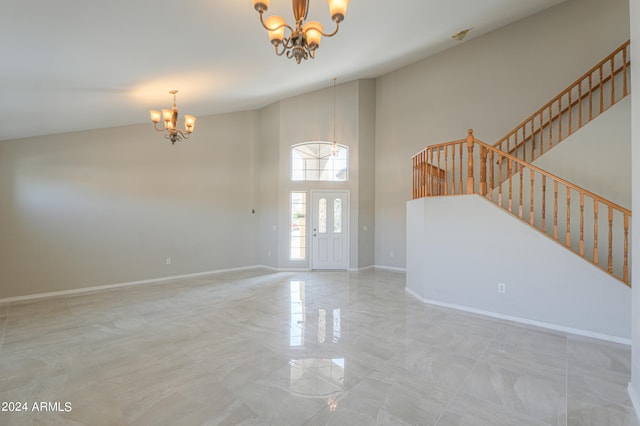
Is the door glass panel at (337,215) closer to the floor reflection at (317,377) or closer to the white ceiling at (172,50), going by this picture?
the white ceiling at (172,50)

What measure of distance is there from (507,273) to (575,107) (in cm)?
340

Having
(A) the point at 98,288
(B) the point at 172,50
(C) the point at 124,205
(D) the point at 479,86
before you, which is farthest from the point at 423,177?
(A) the point at 98,288

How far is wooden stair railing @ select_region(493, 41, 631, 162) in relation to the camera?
4355mm

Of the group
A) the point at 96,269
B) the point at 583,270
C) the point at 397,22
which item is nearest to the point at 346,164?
the point at 397,22

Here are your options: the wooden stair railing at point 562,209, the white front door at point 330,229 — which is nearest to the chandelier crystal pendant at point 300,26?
the wooden stair railing at point 562,209

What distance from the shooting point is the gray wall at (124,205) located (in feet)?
16.2

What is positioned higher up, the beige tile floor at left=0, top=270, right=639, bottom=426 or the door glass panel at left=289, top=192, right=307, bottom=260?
the door glass panel at left=289, top=192, right=307, bottom=260

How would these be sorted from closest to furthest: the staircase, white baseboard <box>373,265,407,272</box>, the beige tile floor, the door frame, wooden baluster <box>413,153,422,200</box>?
the beige tile floor
the staircase
wooden baluster <box>413,153,422,200</box>
white baseboard <box>373,265,407,272</box>
the door frame

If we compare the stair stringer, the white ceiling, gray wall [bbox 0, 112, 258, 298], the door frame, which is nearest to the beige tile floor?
the stair stringer

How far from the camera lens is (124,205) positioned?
5.86 meters

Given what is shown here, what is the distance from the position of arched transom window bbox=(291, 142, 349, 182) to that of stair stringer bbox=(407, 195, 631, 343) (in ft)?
9.56

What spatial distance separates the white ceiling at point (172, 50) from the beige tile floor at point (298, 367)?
9.45ft

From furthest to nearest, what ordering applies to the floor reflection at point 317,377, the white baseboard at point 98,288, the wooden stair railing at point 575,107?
the white baseboard at point 98,288 < the wooden stair railing at point 575,107 < the floor reflection at point 317,377

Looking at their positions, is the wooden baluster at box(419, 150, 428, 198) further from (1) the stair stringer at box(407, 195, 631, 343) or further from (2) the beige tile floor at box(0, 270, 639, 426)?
(2) the beige tile floor at box(0, 270, 639, 426)
